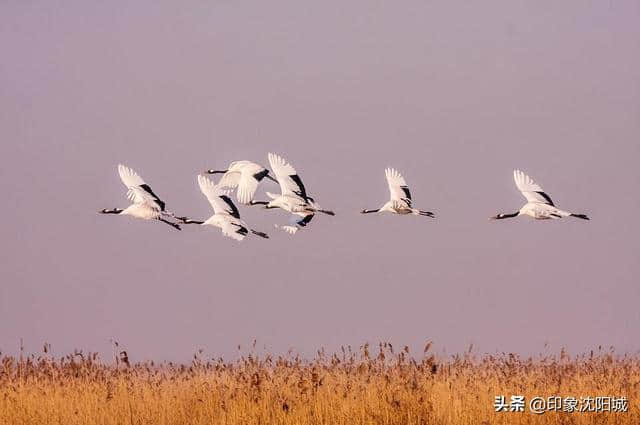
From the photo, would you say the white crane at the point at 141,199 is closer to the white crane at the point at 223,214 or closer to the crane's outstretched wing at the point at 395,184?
the white crane at the point at 223,214

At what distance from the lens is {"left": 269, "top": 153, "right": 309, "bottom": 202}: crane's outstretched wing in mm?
17734

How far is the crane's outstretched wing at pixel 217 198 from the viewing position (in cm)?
1930

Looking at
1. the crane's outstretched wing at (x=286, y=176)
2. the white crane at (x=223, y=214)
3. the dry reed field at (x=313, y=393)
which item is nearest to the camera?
the dry reed field at (x=313, y=393)

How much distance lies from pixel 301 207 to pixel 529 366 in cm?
410

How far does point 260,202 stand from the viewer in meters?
20.3

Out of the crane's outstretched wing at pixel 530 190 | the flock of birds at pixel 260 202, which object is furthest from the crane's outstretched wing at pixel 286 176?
the crane's outstretched wing at pixel 530 190

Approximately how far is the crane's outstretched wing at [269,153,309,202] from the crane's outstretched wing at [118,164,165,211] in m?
1.86

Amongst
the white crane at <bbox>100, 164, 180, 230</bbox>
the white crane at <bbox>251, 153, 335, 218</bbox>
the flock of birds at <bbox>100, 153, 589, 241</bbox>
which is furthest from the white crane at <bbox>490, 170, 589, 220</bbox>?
the white crane at <bbox>100, 164, 180, 230</bbox>

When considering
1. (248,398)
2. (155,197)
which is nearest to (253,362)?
(248,398)

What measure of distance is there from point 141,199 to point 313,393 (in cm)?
505

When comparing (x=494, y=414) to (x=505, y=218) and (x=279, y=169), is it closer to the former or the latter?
(x=279, y=169)

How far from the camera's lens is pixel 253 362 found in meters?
15.7

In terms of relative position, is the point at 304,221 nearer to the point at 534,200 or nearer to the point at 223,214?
the point at 223,214

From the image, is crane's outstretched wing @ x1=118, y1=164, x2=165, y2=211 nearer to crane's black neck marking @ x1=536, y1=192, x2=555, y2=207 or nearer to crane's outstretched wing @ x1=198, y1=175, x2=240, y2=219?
crane's outstretched wing @ x1=198, y1=175, x2=240, y2=219
